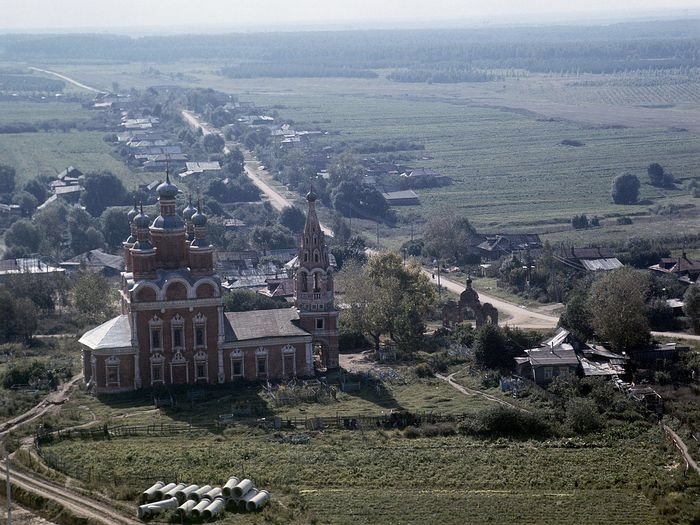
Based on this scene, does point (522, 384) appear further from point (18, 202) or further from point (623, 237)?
point (18, 202)

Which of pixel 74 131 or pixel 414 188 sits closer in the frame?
pixel 414 188

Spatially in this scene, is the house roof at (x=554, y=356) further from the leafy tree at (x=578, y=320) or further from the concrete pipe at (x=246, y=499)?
the concrete pipe at (x=246, y=499)

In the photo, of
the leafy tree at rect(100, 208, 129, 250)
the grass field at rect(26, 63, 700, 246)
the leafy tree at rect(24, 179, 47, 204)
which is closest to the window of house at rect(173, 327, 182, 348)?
the leafy tree at rect(100, 208, 129, 250)

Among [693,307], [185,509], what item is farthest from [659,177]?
[185,509]

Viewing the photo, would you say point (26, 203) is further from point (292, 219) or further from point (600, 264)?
point (600, 264)

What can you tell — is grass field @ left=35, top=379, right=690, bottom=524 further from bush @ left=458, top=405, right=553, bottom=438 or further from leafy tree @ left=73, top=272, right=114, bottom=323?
leafy tree @ left=73, top=272, right=114, bottom=323

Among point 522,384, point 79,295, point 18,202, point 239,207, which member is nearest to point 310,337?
point 522,384
